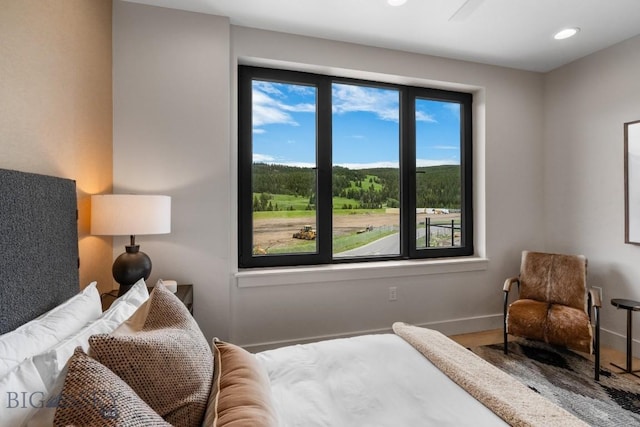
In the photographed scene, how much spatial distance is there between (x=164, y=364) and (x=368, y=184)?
254 cm

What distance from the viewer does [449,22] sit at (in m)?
2.49

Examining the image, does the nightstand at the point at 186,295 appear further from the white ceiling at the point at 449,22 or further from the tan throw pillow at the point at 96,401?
the white ceiling at the point at 449,22

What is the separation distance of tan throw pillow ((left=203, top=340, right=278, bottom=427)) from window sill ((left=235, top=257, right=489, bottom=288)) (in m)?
1.40

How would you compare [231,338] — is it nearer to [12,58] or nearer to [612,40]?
[12,58]

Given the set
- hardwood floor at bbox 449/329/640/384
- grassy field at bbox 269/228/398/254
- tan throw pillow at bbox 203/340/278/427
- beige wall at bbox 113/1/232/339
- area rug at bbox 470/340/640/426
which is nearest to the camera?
tan throw pillow at bbox 203/340/278/427

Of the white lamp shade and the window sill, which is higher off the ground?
the white lamp shade

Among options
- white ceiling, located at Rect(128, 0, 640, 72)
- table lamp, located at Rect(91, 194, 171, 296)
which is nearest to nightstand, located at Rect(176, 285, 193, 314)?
table lamp, located at Rect(91, 194, 171, 296)

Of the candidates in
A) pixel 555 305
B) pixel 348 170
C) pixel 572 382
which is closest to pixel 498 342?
pixel 555 305

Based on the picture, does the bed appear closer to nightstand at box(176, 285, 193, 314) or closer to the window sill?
nightstand at box(176, 285, 193, 314)

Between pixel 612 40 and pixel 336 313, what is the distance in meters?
3.30

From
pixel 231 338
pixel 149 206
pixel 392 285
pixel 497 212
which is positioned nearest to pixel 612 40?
pixel 497 212

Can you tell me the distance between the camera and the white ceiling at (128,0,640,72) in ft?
7.50

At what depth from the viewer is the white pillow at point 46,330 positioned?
0.86m

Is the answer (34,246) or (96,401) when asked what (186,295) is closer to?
(34,246)
